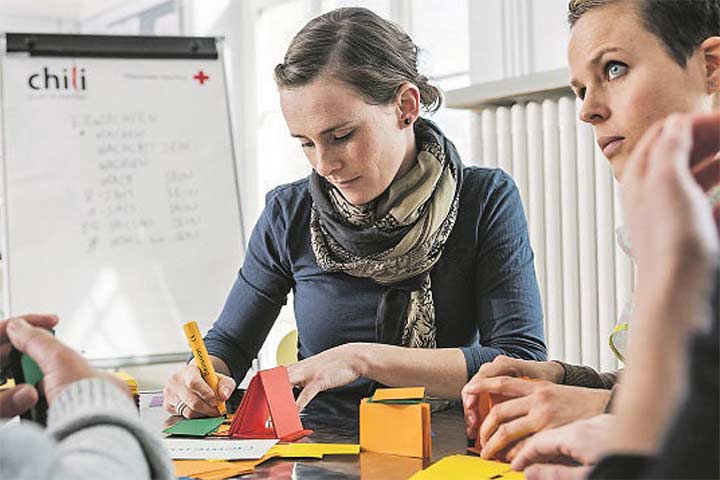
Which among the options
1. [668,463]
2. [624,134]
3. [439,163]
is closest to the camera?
[668,463]

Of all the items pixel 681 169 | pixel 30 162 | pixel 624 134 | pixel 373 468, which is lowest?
pixel 373 468

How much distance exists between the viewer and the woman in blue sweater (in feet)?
5.41

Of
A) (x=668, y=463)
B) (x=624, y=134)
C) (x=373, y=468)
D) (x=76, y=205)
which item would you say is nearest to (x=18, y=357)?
(x=373, y=468)

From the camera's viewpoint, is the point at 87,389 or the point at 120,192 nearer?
the point at 87,389

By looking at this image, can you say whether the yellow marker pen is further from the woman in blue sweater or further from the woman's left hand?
the woman in blue sweater

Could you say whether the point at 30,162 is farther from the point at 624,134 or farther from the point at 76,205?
the point at 624,134

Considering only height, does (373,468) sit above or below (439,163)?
below

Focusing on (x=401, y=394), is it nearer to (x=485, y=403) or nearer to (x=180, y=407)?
(x=485, y=403)

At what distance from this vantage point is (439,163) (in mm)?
1767

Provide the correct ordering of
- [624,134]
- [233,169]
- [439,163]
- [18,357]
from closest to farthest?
1. [18,357]
2. [624,134]
3. [439,163]
4. [233,169]

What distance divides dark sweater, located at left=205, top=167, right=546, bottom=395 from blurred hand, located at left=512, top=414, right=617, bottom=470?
820 millimetres

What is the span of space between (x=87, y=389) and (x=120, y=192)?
260 cm

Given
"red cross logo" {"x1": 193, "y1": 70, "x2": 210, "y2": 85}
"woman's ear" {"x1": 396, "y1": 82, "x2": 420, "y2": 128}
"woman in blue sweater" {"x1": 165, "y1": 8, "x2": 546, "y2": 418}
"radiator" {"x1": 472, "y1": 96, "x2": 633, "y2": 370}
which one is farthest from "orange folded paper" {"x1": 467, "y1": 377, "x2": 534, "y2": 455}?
"red cross logo" {"x1": 193, "y1": 70, "x2": 210, "y2": 85}

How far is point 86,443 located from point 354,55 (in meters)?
1.19
